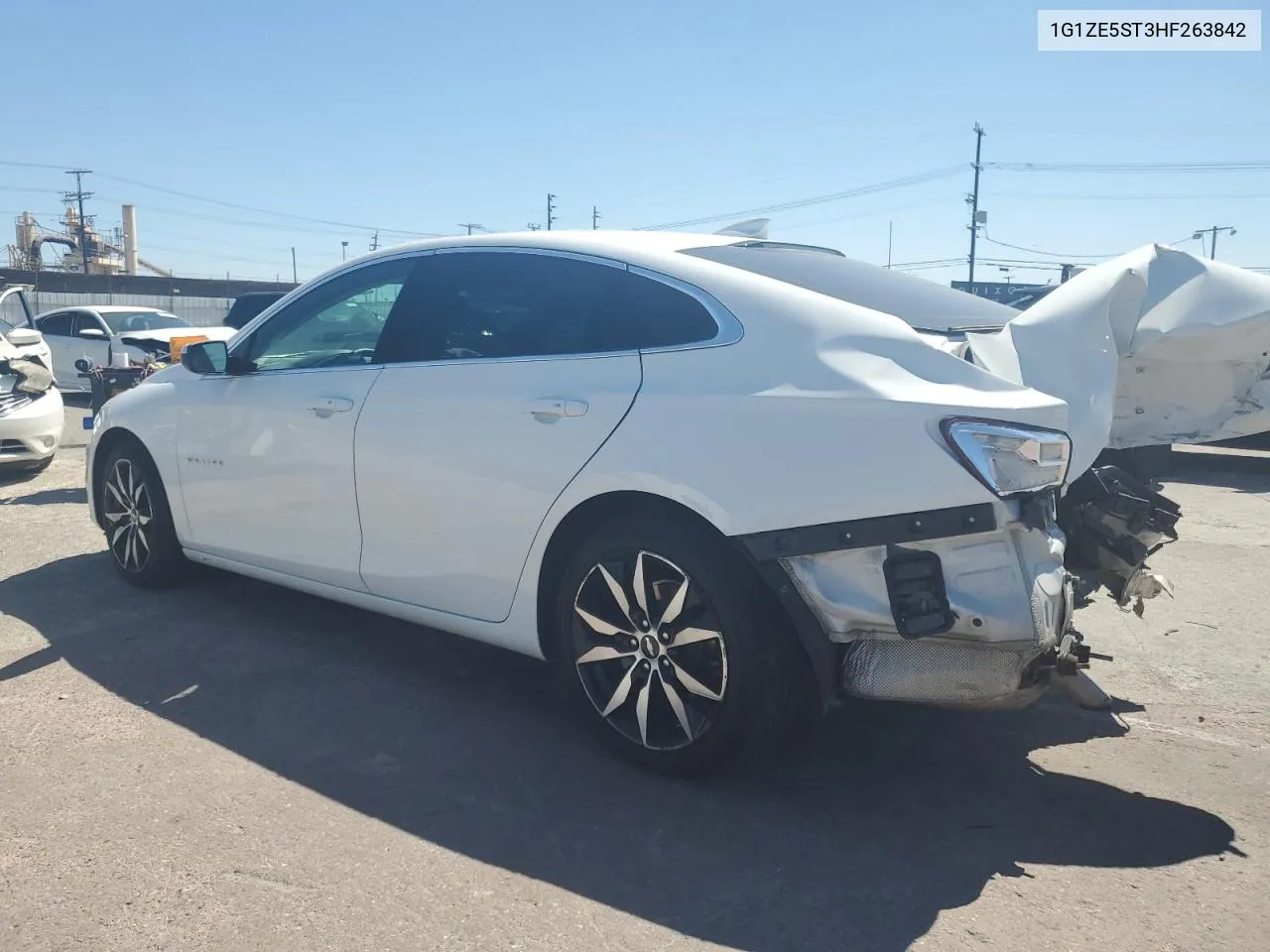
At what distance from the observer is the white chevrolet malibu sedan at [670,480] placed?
2.96 meters

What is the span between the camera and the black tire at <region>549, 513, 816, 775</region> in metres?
3.18

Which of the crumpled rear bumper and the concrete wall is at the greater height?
the concrete wall

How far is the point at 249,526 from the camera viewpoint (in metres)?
4.79

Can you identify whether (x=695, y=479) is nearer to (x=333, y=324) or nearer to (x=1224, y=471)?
(x=333, y=324)

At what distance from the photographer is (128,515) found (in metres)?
5.46

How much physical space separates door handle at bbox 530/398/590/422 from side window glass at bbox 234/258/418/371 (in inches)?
39.9

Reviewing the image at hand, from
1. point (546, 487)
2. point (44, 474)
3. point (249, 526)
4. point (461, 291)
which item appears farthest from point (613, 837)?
point (44, 474)

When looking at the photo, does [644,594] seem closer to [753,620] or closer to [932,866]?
[753,620]

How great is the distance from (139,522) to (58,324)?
47.8 feet

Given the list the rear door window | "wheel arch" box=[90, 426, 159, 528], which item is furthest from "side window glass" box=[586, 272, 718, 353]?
"wheel arch" box=[90, 426, 159, 528]

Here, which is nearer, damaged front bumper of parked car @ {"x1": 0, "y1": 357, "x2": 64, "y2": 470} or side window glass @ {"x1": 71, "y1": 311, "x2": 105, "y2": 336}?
damaged front bumper of parked car @ {"x1": 0, "y1": 357, "x2": 64, "y2": 470}

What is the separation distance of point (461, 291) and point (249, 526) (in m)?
1.53

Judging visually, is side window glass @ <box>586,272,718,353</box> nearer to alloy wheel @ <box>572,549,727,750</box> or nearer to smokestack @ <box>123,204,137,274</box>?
alloy wheel @ <box>572,549,727,750</box>

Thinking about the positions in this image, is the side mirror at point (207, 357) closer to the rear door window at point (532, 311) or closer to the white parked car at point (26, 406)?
the rear door window at point (532, 311)
